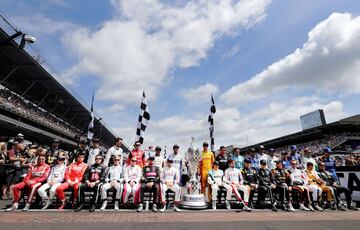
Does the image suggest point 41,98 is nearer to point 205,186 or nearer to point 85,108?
point 85,108

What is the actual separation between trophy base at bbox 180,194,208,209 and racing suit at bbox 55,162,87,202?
10.2ft

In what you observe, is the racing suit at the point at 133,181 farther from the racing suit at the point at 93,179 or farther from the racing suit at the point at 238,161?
the racing suit at the point at 238,161

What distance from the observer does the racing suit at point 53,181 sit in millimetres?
7127

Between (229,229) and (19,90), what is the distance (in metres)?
37.5

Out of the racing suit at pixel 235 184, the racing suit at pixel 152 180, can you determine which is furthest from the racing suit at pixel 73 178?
the racing suit at pixel 235 184

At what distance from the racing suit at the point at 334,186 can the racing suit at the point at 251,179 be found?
2.51 meters

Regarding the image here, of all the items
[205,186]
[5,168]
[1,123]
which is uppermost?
[1,123]

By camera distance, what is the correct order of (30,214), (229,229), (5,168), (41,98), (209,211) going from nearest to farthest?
(229,229) < (30,214) < (209,211) < (5,168) < (41,98)

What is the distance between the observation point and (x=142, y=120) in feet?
35.5

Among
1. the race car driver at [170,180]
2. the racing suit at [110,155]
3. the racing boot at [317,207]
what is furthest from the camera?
the racing suit at [110,155]

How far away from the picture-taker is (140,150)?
905 cm

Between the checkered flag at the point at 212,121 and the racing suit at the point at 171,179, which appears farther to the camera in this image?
the checkered flag at the point at 212,121

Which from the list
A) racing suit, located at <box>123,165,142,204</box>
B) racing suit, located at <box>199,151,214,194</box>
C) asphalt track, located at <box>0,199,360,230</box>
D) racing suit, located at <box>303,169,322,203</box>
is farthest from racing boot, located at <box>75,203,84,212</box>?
racing suit, located at <box>303,169,322,203</box>

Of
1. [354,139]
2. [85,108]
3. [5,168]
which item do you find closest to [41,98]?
[85,108]
